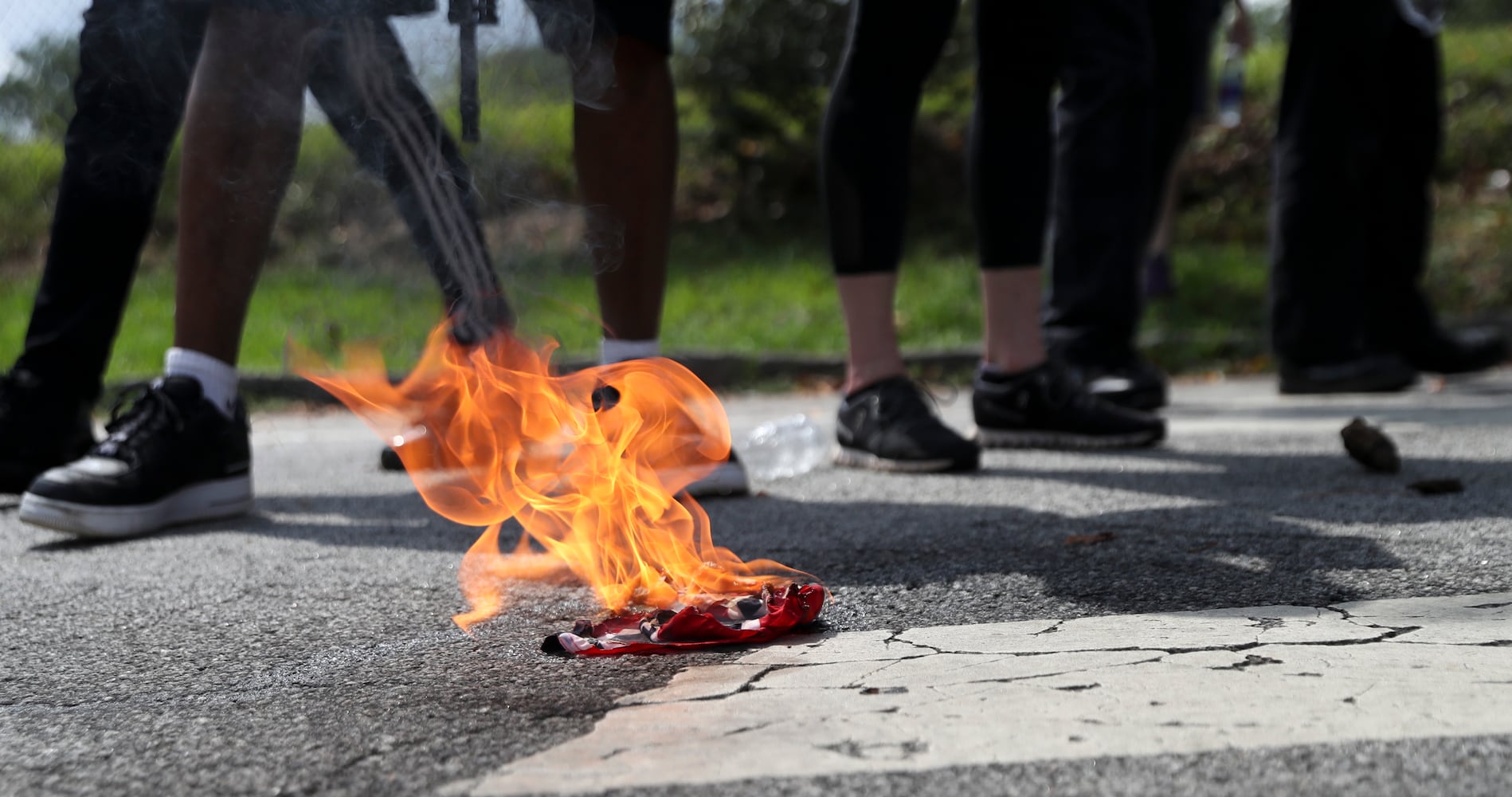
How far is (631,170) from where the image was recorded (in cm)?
298

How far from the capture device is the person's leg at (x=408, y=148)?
234 cm

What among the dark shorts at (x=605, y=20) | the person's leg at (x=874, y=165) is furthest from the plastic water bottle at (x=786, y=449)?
the dark shorts at (x=605, y=20)

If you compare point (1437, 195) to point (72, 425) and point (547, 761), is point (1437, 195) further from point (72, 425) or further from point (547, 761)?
point (547, 761)

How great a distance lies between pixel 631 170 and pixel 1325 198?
2766 mm

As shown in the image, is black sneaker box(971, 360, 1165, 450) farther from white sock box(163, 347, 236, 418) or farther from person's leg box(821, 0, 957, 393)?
white sock box(163, 347, 236, 418)

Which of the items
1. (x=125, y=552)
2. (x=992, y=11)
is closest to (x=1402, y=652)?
(x=125, y=552)

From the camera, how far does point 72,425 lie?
126 inches

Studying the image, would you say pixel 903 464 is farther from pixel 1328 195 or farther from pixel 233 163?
pixel 1328 195

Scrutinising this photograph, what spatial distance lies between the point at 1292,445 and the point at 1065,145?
0.99 m

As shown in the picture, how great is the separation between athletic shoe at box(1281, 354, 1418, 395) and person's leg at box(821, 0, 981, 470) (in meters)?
2.05

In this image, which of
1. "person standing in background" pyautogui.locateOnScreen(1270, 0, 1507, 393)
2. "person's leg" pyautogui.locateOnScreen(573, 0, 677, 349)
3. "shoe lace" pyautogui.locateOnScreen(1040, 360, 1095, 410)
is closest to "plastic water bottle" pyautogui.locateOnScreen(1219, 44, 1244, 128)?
"person standing in background" pyautogui.locateOnScreen(1270, 0, 1507, 393)

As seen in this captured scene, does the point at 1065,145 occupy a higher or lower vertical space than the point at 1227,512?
higher

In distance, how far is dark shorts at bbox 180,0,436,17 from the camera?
2.24m

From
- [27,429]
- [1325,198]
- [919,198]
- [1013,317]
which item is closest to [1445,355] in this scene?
[1325,198]
